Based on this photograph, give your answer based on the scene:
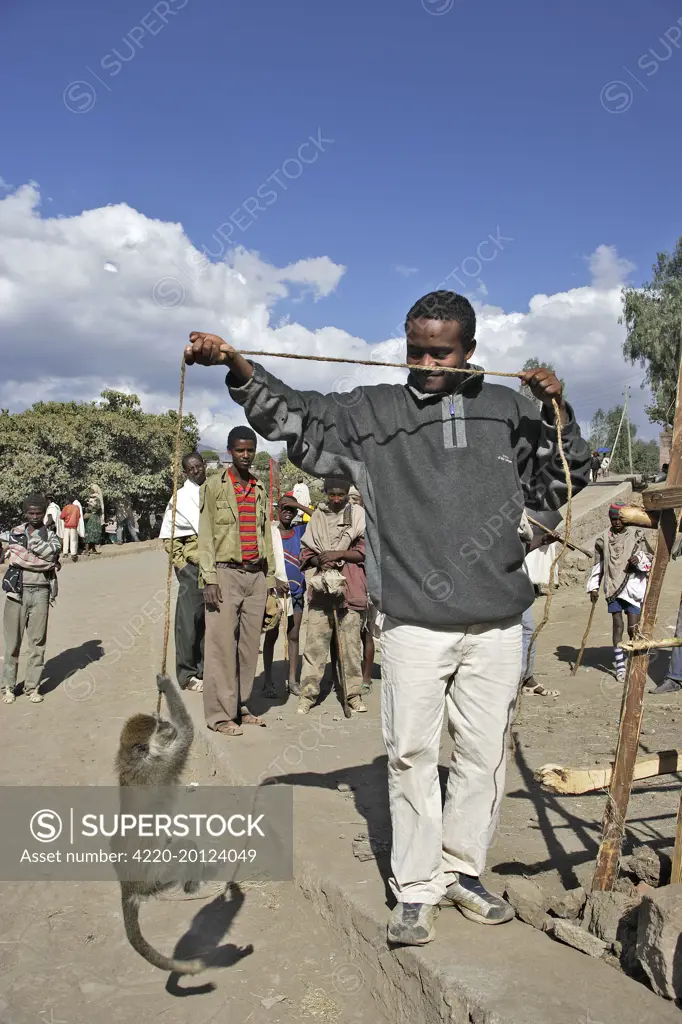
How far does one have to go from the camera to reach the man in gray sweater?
2.72m

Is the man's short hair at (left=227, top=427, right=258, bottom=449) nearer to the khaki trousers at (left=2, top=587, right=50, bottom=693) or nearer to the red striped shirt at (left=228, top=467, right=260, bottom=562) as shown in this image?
the red striped shirt at (left=228, top=467, right=260, bottom=562)

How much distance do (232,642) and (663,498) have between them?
13.3ft

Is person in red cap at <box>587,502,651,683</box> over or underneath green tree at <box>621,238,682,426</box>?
underneath

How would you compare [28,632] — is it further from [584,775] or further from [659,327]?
[659,327]

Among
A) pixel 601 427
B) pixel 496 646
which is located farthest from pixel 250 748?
pixel 601 427

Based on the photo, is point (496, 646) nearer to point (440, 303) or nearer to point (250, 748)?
point (440, 303)

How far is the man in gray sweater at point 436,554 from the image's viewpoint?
2.72 metres

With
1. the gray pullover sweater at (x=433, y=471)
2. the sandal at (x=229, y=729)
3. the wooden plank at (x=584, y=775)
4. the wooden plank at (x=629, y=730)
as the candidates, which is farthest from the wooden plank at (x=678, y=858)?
the sandal at (x=229, y=729)

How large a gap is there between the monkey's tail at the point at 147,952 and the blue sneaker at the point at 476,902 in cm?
99

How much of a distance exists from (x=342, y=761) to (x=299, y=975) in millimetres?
2106

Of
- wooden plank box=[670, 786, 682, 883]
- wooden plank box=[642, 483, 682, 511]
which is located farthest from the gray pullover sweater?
wooden plank box=[670, 786, 682, 883]

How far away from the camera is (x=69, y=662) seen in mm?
9273

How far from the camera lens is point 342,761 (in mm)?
5203

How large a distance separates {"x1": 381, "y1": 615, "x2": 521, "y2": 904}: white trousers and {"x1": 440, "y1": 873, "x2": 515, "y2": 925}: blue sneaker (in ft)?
0.20
